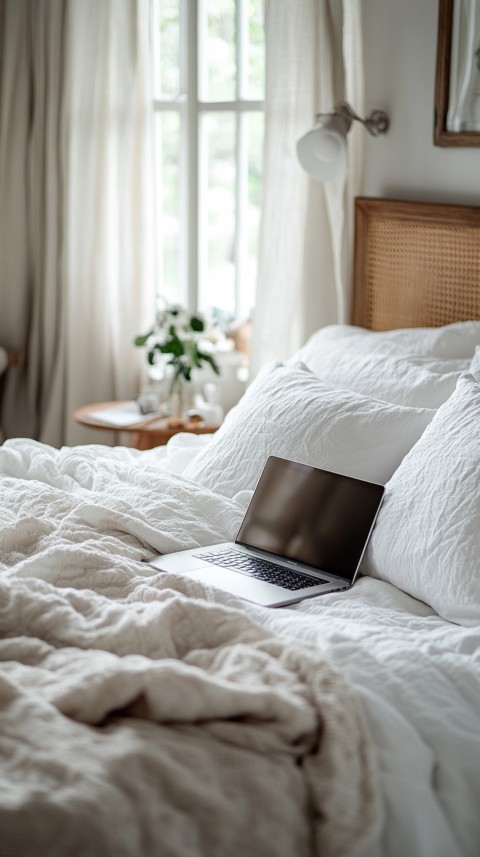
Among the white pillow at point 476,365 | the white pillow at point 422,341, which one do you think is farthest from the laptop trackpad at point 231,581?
the white pillow at point 422,341

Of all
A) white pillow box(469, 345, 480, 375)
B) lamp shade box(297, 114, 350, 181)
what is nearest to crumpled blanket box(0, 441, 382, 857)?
white pillow box(469, 345, 480, 375)

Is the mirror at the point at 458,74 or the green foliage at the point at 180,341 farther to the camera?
the green foliage at the point at 180,341

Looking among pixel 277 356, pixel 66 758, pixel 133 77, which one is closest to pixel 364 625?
pixel 66 758

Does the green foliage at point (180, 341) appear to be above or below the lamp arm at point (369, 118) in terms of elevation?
below

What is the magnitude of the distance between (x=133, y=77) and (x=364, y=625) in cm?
280

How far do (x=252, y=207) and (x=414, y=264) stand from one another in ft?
3.68

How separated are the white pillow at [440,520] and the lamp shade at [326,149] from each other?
43.3 inches

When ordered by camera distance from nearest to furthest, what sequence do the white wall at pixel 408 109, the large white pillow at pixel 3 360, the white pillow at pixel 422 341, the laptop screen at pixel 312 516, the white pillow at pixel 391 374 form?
the laptop screen at pixel 312 516 < the white pillow at pixel 391 374 < the white pillow at pixel 422 341 < the white wall at pixel 408 109 < the large white pillow at pixel 3 360

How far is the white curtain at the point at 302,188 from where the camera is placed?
3172 mm

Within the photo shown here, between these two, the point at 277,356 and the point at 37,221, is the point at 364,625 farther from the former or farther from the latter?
the point at 37,221

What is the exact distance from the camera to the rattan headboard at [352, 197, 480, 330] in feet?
9.04

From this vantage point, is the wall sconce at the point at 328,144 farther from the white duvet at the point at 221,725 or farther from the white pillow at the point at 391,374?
the white duvet at the point at 221,725

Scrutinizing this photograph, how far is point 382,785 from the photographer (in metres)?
1.28

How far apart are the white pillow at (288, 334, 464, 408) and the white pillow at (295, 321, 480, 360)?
0.04 meters
